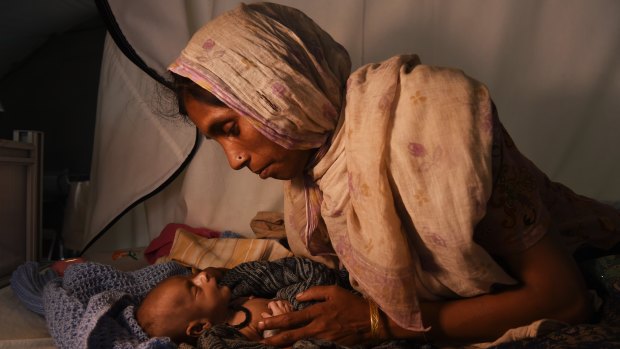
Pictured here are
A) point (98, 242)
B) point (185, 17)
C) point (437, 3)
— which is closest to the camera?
point (437, 3)

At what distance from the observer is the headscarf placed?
918mm

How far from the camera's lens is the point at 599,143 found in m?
1.81

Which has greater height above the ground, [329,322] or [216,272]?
[329,322]

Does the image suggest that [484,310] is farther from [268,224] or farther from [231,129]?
[268,224]

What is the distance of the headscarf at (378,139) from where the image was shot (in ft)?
3.01

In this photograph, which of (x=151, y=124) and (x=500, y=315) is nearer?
(x=500, y=315)

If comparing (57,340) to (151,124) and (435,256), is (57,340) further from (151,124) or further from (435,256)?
(151,124)

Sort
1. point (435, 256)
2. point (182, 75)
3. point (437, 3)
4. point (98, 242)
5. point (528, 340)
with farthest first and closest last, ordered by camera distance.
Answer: point (98, 242)
point (437, 3)
point (182, 75)
point (435, 256)
point (528, 340)

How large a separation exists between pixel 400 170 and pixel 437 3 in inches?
41.5

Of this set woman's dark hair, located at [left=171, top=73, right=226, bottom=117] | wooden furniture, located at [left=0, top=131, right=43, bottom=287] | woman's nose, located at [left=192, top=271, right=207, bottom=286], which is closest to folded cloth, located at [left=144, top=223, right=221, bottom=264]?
wooden furniture, located at [left=0, top=131, right=43, bottom=287]

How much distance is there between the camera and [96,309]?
3.46ft

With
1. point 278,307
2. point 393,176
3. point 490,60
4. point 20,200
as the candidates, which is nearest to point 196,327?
point 278,307

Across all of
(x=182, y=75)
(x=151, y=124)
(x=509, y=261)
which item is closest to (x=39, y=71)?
(x=151, y=124)

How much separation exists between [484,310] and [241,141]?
0.58 m
